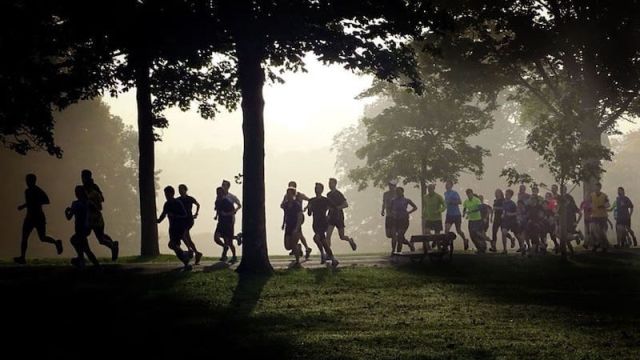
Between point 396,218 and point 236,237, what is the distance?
436 cm

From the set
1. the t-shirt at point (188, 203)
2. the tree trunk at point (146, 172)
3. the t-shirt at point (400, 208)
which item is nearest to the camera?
the t-shirt at point (188, 203)

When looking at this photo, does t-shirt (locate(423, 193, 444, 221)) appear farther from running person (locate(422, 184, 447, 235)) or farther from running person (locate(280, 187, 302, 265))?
running person (locate(280, 187, 302, 265))

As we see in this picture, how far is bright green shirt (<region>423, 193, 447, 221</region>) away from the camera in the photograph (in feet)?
71.7

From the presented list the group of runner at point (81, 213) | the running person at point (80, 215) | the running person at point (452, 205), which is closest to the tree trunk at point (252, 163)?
the group of runner at point (81, 213)

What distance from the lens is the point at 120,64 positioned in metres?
20.4

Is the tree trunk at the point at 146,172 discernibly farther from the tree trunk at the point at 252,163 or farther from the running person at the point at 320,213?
the tree trunk at the point at 252,163

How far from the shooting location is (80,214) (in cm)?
1575

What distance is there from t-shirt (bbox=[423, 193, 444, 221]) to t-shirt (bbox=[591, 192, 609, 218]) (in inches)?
202

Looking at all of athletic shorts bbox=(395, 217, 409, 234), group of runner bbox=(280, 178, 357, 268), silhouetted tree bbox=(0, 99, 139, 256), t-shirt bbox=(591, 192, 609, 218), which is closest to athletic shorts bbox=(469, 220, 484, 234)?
athletic shorts bbox=(395, 217, 409, 234)

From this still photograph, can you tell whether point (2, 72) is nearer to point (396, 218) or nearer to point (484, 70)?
point (396, 218)

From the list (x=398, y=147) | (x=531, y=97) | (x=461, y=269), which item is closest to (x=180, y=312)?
(x=461, y=269)

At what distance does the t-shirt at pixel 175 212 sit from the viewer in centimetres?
1630

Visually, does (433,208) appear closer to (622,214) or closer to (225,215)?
(225,215)

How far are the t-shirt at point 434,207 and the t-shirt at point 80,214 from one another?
10052 mm
